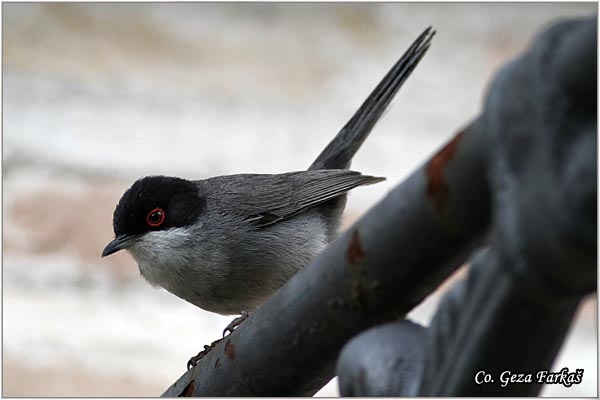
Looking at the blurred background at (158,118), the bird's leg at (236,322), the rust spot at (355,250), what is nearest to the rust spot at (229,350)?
the rust spot at (355,250)

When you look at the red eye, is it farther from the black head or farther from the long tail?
the long tail

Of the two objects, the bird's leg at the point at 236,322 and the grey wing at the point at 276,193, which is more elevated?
the grey wing at the point at 276,193

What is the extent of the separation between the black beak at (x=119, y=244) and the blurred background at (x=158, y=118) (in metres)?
0.34

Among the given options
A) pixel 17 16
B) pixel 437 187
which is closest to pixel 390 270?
pixel 437 187

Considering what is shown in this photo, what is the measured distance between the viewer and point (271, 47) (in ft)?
10.6

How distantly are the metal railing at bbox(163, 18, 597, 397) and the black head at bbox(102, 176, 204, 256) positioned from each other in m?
1.76

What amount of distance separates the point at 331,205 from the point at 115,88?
77 cm

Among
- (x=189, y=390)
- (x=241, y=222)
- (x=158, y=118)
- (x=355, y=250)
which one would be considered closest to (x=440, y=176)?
(x=355, y=250)

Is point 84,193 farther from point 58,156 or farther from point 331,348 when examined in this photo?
point 331,348

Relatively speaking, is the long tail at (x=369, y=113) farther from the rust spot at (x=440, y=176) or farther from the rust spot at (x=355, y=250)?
the rust spot at (x=440, y=176)

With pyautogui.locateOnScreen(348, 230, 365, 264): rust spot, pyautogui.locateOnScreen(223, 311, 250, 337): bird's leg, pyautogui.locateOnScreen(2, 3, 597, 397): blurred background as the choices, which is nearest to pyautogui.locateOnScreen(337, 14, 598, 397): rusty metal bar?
pyautogui.locateOnScreen(348, 230, 365, 264): rust spot

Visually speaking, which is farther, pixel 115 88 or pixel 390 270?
pixel 115 88

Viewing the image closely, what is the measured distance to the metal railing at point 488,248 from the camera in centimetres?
64

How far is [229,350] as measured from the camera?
1270mm
